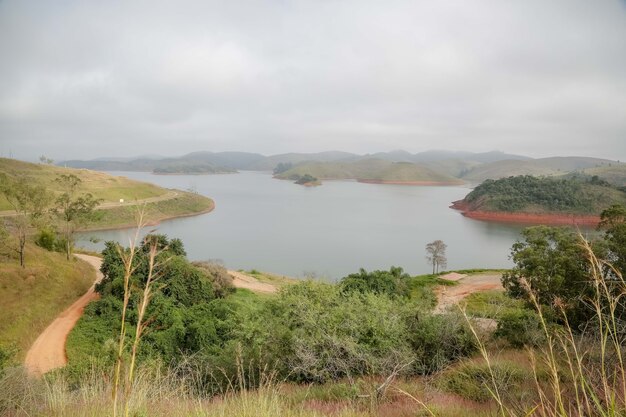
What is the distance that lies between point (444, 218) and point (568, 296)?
2482 inches

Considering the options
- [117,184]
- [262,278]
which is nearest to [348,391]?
[262,278]

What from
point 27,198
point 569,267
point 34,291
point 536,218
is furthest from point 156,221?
point 536,218

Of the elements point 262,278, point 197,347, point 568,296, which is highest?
point 568,296

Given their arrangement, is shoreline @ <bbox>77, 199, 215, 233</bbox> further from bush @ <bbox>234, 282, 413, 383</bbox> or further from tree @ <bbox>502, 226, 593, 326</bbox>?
tree @ <bbox>502, 226, 593, 326</bbox>

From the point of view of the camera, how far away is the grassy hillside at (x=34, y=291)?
48.1 ft

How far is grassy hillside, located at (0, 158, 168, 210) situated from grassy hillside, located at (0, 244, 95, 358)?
140ft

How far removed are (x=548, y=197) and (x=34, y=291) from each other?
7755cm

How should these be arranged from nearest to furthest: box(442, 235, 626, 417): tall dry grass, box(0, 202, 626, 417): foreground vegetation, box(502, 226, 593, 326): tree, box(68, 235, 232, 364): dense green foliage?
box(442, 235, 626, 417): tall dry grass, box(0, 202, 626, 417): foreground vegetation, box(502, 226, 593, 326): tree, box(68, 235, 232, 364): dense green foliage

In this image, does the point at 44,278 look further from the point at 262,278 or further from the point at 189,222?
the point at 189,222

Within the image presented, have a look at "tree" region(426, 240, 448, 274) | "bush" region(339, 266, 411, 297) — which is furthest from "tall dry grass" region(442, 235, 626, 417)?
"tree" region(426, 240, 448, 274)

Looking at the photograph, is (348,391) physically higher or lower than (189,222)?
higher

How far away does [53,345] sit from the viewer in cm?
1413

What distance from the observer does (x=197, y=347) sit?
13.8m

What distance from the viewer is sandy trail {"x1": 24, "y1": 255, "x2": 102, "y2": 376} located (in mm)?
12580
